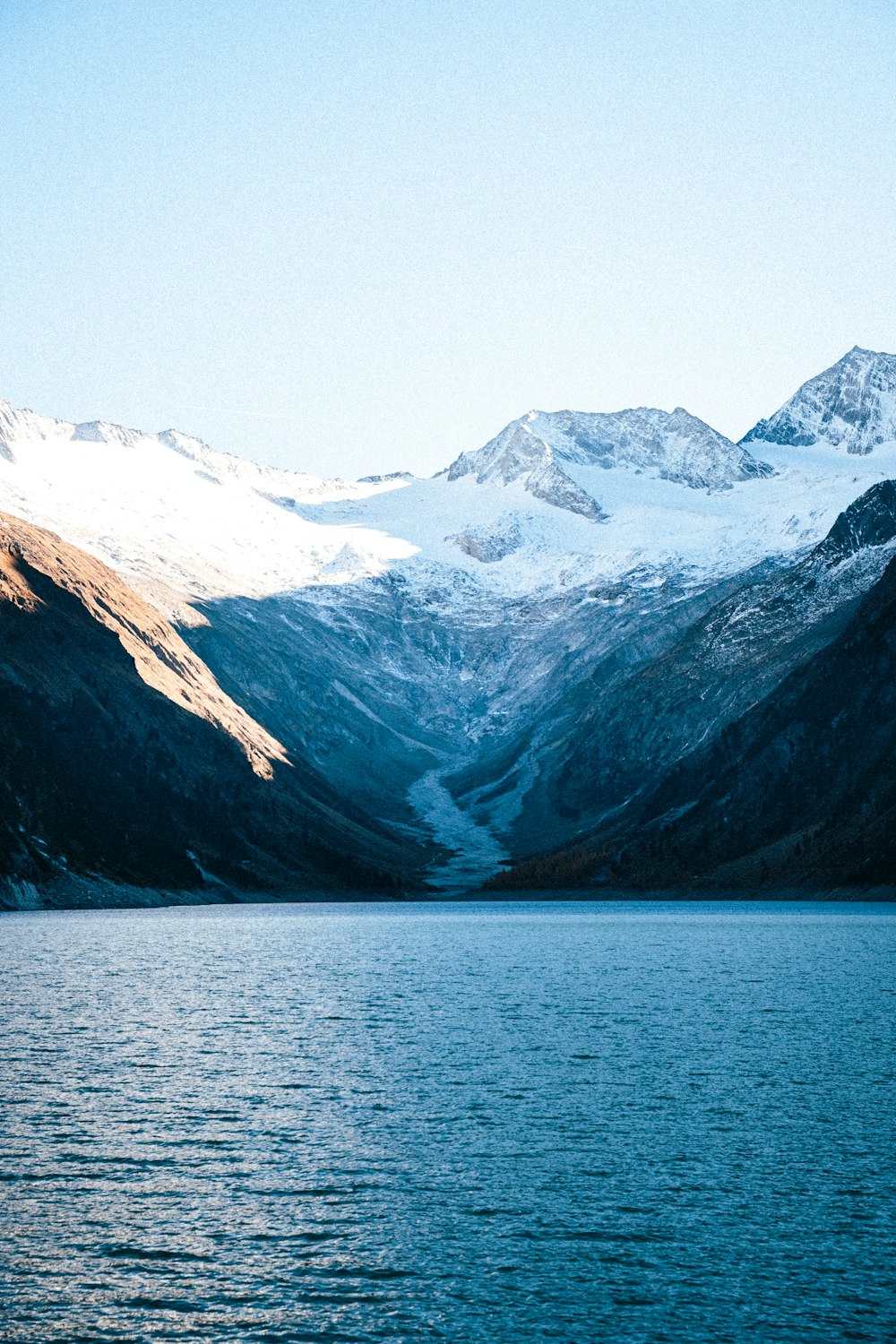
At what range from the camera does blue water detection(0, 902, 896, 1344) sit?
Result: 28.5 metres

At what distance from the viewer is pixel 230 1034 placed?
213 feet

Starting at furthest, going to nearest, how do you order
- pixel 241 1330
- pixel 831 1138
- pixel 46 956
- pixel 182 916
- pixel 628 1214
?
1. pixel 182 916
2. pixel 46 956
3. pixel 831 1138
4. pixel 628 1214
5. pixel 241 1330

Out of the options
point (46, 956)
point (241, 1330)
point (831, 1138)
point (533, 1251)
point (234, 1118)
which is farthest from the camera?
point (46, 956)

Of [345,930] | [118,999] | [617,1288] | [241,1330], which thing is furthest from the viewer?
[345,930]

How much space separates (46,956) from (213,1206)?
76348 millimetres

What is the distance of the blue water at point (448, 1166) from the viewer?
28.5 metres

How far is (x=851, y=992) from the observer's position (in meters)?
82.4

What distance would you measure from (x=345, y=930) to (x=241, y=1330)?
136720 mm

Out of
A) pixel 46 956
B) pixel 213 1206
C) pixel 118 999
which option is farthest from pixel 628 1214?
pixel 46 956

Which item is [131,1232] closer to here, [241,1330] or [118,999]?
[241,1330]

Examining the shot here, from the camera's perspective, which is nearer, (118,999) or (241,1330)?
(241,1330)

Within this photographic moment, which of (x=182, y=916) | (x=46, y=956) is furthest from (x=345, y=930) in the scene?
(x=46, y=956)

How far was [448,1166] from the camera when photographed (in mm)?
40031

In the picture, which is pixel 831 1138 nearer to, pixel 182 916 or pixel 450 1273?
pixel 450 1273
